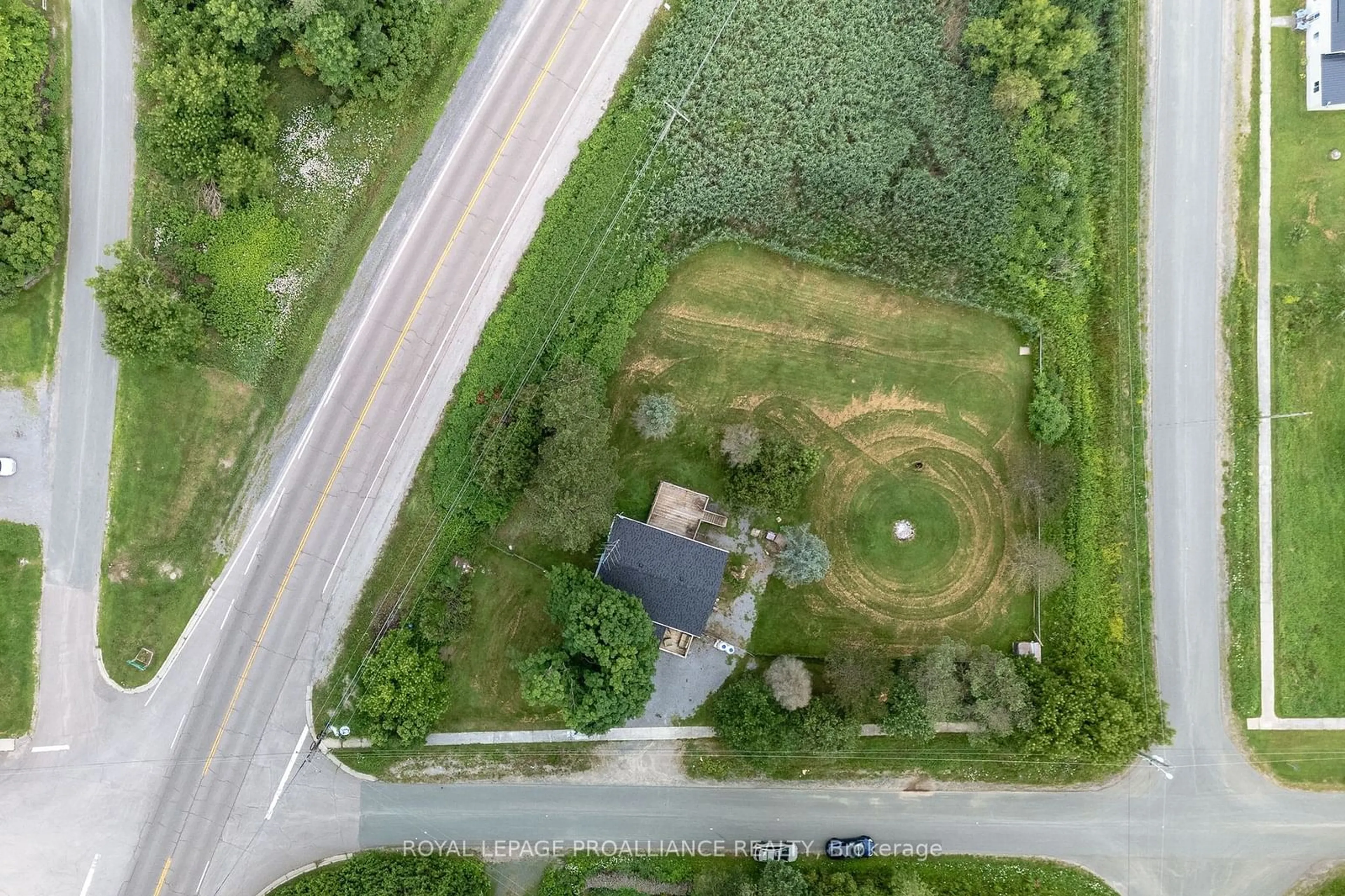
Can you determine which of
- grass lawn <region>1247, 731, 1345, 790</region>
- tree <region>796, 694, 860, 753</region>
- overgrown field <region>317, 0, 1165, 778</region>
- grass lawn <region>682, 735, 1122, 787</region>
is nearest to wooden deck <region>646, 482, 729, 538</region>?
overgrown field <region>317, 0, 1165, 778</region>

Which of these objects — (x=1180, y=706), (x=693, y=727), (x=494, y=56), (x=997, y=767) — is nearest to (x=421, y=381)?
(x=494, y=56)

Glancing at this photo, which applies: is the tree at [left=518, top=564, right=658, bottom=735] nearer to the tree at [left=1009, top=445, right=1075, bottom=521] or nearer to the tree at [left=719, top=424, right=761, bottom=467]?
the tree at [left=719, top=424, right=761, bottom=467]

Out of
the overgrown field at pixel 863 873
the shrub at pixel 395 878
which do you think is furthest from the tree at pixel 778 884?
the shrub at pixel 395 878

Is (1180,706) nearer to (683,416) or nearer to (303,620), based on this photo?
(683,416)

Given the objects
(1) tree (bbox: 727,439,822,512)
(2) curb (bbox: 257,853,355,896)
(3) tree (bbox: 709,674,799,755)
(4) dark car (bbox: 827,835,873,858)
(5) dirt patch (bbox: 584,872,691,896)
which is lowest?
(2) curb (bbox: 257,853,355,896)

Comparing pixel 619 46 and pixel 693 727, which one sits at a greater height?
pixel 619 46
